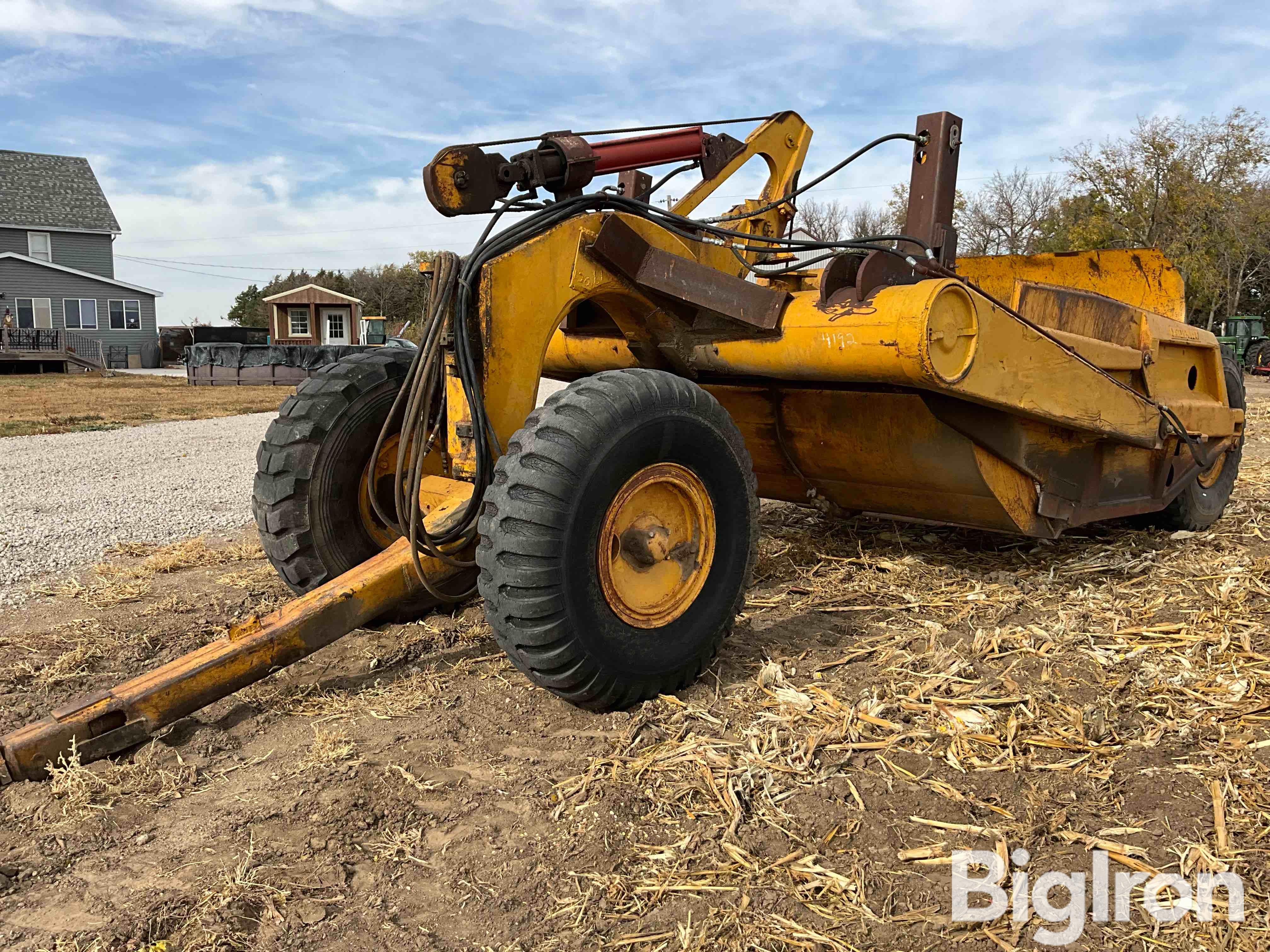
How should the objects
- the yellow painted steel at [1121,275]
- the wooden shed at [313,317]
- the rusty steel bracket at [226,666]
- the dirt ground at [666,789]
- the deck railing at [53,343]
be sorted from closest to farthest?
the dirt ground at [666,789], the rusty steel bracket at [226,666], the yellow painted steel at [1121,275], the deck railing at [53,343], the wooden shed at [313,317]

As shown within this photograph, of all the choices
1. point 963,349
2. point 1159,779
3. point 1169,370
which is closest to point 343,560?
point 963,349

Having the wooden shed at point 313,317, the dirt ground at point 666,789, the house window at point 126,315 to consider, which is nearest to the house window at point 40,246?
the house window at point 126,315

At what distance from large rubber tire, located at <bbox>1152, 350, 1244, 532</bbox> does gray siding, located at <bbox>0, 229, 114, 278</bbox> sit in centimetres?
4199

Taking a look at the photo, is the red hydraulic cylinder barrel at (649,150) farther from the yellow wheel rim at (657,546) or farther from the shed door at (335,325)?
the shed door at (335,325)

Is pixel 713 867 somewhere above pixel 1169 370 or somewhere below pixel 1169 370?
below

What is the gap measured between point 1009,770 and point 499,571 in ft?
5.33

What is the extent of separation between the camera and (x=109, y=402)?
19.6 meters

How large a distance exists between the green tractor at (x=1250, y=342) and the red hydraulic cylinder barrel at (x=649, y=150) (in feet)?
91.3

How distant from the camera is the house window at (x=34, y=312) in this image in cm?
3716

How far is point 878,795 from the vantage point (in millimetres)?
2824

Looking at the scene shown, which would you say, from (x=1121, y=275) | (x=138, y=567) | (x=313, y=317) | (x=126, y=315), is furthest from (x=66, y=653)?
(x=126, y=315)

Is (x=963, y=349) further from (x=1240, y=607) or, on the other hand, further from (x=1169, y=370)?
(x=1169, y=370)

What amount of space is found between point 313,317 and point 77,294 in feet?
28.1

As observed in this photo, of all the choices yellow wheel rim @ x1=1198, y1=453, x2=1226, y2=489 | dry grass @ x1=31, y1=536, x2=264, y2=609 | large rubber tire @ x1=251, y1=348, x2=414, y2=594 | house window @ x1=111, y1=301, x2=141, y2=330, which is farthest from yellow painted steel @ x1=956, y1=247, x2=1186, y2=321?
house window @ x1=111, y1=301, x2=141, y2=330
